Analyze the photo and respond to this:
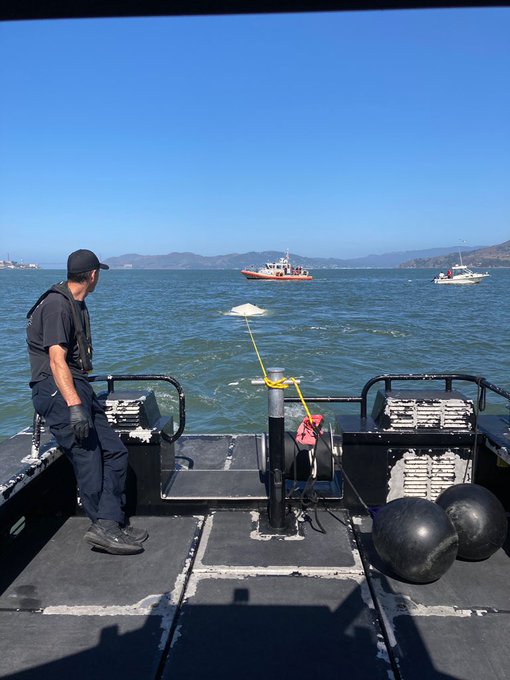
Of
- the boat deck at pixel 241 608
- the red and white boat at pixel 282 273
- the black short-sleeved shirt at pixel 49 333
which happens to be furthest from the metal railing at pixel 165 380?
the red and white boat at pixel 282 273

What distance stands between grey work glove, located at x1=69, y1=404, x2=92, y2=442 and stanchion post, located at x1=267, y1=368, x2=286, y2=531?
50.6 inches

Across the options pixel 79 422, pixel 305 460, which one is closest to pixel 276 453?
pixel 305 460

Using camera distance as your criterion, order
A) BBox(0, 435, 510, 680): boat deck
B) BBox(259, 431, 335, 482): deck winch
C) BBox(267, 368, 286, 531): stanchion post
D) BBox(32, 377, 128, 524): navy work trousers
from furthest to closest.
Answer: BBox(259, 431, 335, 482): deck winch, BBox(267, 368, 286, 531): stanchion post, BBox(32, 377, 128, 524): navy work trousers, BBox(0, 435, 510, 680): boat deck

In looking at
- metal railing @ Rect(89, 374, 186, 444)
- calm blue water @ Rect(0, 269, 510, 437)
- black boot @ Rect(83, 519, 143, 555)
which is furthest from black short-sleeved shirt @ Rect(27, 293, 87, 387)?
calm blue water @ Rect(0, 269, 510, 437)

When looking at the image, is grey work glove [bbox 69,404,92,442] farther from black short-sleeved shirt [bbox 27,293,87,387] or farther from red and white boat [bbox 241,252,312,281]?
red and white boat [bbox 241,252,312,281]

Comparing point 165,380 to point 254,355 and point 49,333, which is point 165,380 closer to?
point 49,333

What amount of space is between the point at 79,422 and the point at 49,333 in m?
0.60

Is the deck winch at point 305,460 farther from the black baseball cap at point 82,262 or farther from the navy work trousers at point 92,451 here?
the black baseball cap at point 82,262

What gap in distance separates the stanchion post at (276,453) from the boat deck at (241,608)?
0.55ft

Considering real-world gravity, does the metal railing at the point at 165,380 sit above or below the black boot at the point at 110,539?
above

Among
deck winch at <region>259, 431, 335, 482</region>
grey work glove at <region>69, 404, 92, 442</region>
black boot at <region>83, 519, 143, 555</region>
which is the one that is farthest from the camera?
deck winch at <region>259, 431, 335, 482</region>

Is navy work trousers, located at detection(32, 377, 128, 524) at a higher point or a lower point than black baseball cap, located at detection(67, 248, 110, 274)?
lower

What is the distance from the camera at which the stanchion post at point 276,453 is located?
388 centimetres

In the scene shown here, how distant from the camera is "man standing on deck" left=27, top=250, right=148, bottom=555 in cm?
344
